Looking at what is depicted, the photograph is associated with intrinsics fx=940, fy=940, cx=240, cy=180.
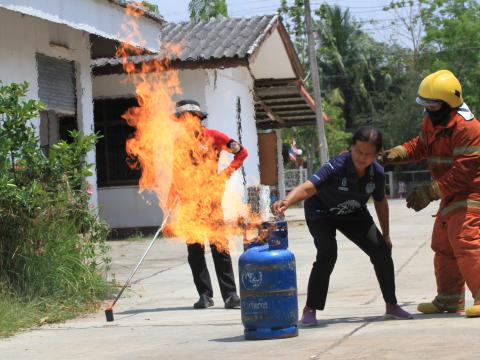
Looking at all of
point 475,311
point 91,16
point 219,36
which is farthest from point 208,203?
point 219,36

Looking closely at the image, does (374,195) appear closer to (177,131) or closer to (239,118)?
(177,131)

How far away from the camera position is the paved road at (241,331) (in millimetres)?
5777

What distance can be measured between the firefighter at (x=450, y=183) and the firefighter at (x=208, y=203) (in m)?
1.76

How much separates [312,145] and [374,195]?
4172cm

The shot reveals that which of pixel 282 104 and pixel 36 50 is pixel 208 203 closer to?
pixel 36 50

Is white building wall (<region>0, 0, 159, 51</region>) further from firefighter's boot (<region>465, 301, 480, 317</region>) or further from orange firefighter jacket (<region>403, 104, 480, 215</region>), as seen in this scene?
firefighter's boot (<region>465, 301, 480, 317</region>)

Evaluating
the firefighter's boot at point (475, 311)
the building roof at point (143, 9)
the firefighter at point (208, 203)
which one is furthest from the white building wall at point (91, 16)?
the firefighter's boot at point (475, 311)

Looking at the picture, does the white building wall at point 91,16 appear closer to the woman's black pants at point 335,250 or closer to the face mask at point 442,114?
the woman's black pants at point 335,250

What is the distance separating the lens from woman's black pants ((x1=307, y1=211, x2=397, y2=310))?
23.1ft

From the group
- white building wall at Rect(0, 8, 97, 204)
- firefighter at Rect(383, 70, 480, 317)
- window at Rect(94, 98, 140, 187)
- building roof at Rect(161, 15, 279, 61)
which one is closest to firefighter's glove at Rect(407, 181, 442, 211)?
firefighter at Rect(383, 70, 480, 317)

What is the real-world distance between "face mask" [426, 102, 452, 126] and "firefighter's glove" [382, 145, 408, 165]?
37cm

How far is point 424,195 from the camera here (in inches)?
279

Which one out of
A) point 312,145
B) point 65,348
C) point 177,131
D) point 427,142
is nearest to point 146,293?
point 177,131

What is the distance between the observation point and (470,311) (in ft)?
22.1
